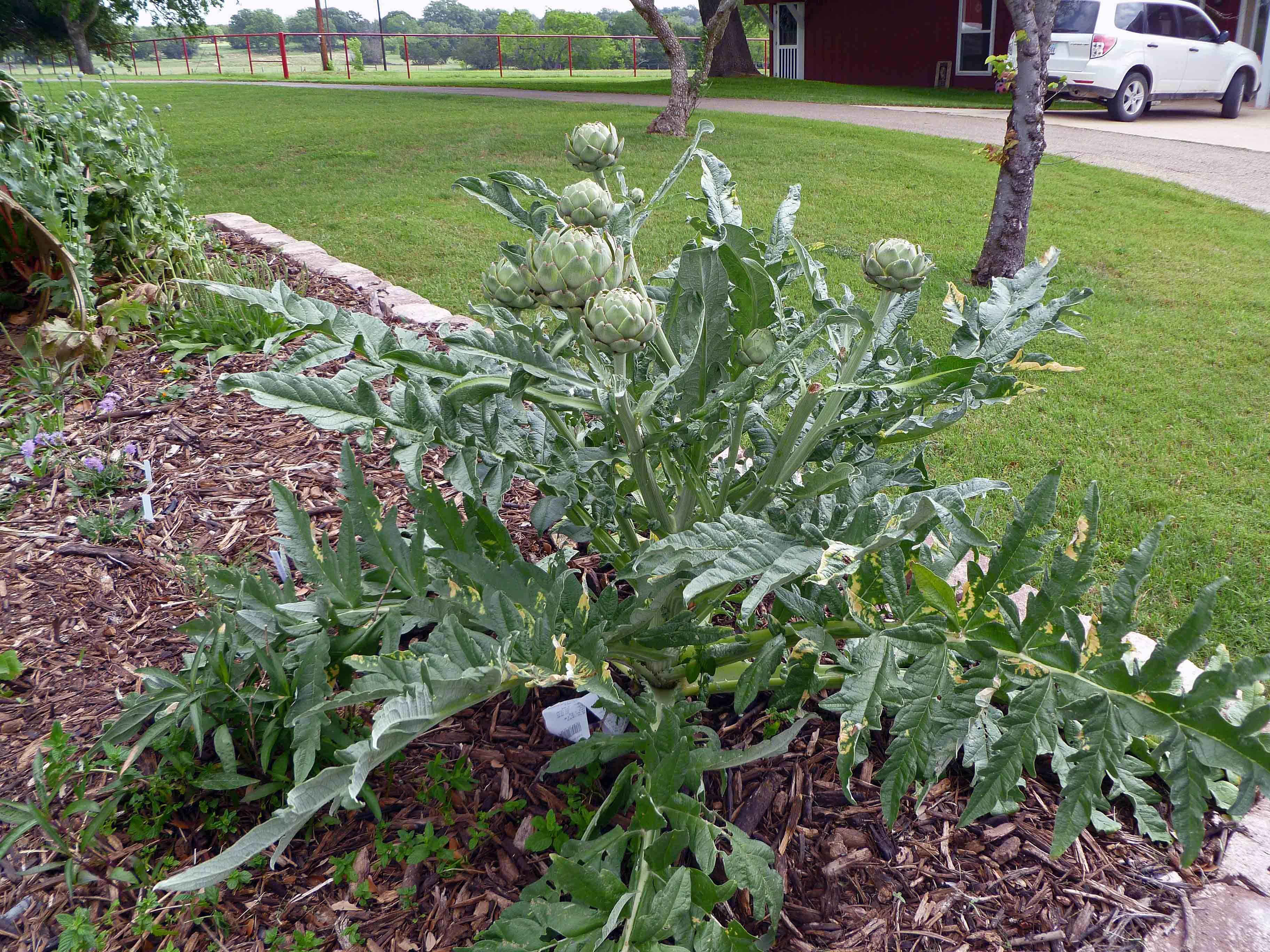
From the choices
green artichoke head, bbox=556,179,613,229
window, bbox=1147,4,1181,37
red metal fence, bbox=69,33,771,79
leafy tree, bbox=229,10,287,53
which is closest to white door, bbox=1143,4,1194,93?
window, bbox=1147,4,1181,37

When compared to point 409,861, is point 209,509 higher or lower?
higher

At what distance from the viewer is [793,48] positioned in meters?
23.5

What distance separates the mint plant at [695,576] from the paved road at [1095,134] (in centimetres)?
786

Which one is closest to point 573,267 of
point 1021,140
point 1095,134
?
point 1021,140

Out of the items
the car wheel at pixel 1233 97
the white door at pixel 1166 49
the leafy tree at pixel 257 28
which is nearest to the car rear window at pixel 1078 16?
the white door at pixel 1166 49

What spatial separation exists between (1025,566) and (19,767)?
1.87 meters

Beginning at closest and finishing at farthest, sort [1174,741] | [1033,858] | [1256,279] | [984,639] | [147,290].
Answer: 1. [1174,741]
2. [984,639]
3. [1033,858]
4. [147,290]
5. [1256,279]

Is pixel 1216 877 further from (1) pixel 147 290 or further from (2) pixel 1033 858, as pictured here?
(1) pixel 147 290

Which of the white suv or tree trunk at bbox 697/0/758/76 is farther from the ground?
tree trunk at bbox 697/0/758/76

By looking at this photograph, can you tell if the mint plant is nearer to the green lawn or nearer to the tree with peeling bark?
the green lawn

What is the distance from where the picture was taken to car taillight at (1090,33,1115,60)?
1243 cm

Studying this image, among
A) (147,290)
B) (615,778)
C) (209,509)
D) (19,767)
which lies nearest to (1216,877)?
(615,778)

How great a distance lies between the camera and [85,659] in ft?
6.54

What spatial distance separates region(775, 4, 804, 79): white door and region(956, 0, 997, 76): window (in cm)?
510
